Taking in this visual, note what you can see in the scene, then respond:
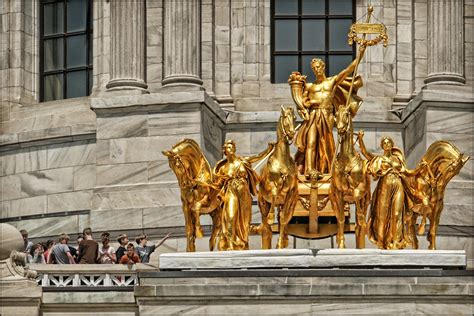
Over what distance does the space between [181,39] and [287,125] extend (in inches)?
432

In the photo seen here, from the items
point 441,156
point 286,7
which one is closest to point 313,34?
point 286,7

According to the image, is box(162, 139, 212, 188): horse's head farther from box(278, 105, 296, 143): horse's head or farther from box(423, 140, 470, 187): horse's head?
box(423, 140, 470, 187): horse's head

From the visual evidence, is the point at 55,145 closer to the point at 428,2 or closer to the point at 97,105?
the point at 97,105

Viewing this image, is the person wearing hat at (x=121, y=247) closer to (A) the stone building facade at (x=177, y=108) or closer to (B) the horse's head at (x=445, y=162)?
(A) the stone building facade at (x=177, y=108)

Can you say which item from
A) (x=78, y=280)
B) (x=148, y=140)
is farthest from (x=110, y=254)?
(x=148, y=140)

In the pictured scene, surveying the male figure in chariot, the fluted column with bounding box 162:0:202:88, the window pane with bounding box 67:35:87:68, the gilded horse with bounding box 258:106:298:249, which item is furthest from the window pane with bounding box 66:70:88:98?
the gilded horse with bounding box 258:106:298:249

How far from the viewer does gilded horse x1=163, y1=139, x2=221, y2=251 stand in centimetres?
5588

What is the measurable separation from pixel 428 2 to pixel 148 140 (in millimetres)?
7731

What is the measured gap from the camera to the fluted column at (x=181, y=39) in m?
65.9

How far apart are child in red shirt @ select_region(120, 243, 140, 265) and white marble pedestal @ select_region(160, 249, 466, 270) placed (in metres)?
2.58

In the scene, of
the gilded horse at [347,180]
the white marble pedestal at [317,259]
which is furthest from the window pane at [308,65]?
the white marble pedestal at [317,259]

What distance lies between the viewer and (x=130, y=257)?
57.1 metres

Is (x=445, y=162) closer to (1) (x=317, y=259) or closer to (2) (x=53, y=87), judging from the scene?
(1) (x=317, y=259)

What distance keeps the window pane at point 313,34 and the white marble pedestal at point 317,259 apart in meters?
14.5
